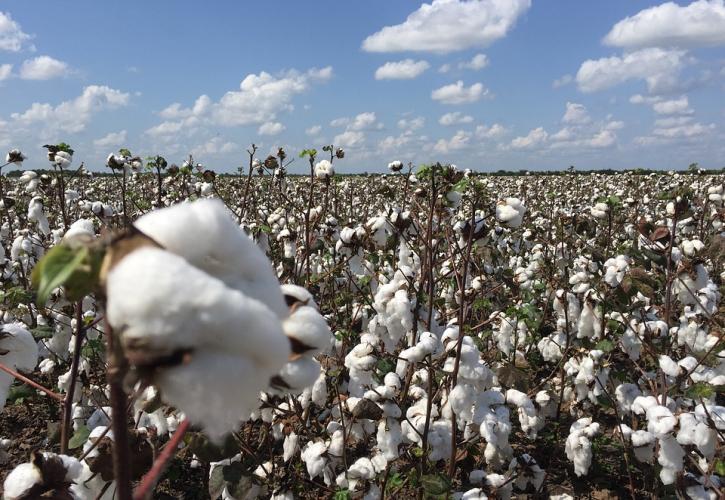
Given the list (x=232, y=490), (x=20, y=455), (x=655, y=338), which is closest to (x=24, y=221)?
(x=20, y=455)

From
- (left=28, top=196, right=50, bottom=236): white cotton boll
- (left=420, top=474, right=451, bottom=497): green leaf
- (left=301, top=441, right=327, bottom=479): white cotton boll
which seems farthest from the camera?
(left=28, top=196, right=50, bottom=236): white cotton boll

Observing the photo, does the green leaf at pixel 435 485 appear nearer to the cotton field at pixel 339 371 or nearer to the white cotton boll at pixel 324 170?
the cotton field at pixel 339 371

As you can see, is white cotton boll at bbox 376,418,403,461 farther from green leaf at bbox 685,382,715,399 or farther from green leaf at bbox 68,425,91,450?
green leaf at bbox 685,382,715,399

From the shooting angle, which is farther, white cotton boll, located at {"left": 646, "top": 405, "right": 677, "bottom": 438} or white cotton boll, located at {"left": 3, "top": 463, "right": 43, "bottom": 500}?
white cotton boll, located at {"left": 646, "top": 405, "right": 677, "bottom": 438}

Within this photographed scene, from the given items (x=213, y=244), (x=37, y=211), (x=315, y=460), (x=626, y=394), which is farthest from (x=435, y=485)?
(x=37, y=211)

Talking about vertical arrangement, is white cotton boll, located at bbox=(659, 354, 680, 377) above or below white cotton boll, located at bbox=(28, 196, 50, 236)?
below

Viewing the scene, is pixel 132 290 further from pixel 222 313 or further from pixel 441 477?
pixel 441 477

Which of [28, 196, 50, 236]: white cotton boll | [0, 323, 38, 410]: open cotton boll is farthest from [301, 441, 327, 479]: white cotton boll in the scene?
[28, 196, 50, 236]: white cotton boll

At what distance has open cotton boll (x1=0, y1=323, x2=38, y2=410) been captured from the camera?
1984 mm

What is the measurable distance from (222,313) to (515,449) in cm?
452

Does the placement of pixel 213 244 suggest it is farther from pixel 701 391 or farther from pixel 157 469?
pixel 701 391

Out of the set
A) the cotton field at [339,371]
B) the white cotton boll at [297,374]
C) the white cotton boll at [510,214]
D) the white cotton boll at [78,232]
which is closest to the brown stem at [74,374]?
the cotton field at [339,371]

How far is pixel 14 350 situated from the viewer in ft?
6.64

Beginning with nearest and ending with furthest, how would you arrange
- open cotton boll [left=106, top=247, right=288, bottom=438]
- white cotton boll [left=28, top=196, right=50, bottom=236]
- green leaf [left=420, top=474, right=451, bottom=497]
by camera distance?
open cotton boll [left=106, top=247, right=288, bottom=438] → green leaf [left=420, top=474, right=451, bottom=497] → white cotton boll [left=28, top=196, right=50, bottom=236]
